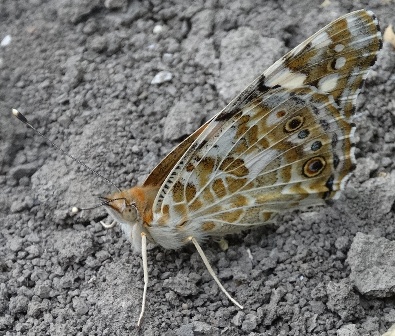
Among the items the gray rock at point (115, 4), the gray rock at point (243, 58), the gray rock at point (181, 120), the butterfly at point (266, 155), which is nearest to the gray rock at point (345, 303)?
the butterfly at point (266, 155)

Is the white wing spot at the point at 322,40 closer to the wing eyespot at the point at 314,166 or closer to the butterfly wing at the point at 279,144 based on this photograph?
the butterfly wing at the point at 279,144

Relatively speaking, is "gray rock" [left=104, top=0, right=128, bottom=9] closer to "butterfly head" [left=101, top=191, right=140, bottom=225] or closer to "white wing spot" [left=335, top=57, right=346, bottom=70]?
"butterfly head" [left=101, top=191, right=140, bottom=225]

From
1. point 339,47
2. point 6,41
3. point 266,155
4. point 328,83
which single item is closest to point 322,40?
point 339,47

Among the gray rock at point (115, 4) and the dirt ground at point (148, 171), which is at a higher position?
the gray rock at point (115, 4)

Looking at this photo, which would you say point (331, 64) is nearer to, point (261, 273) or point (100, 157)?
point (261, 273)

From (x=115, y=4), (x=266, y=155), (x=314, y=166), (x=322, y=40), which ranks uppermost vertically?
(x=322, y=40)

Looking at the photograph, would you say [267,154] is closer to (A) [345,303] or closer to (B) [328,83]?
(B) [328,83]

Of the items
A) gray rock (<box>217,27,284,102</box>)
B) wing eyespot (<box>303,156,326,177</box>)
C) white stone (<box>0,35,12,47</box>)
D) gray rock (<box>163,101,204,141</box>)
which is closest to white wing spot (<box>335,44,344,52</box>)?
wing eyespot (<box>303,156,326,177</box>)

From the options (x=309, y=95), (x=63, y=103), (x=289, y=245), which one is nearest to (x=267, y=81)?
(x=309, y=95)
